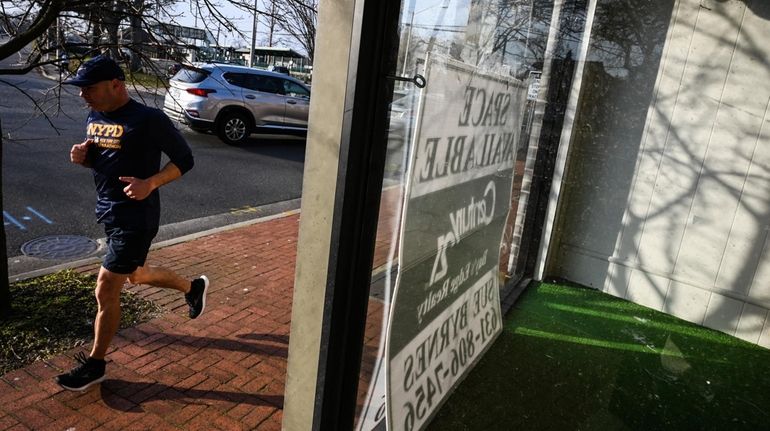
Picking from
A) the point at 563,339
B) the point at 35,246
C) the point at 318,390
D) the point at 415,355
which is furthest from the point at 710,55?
the point at 35,246

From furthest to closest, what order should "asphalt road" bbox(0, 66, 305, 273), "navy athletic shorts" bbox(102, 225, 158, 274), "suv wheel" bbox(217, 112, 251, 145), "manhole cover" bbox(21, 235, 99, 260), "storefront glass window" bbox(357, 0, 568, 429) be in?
"suv wheel" bbox(217, 112, 251, 145), "asphalt road" bbox(0, 66, 305, 273), "manhole cover" bbox(21, 235, 99, 260), "navy athletic shorts" bbox(102, 225, 158, 274), "storefront glass window" bbox(357, 0, 568, 429)

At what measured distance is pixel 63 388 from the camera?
277 cm

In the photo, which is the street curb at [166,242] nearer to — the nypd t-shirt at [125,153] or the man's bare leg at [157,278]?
the man's bare leg at [157,278]

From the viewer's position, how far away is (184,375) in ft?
9.81

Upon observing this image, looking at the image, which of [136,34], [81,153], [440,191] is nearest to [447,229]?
[440,191]

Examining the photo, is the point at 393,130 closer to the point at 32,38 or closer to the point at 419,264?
the point at 419,264

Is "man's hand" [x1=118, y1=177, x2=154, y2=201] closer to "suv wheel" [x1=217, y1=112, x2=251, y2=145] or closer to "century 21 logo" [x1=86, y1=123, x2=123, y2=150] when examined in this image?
"century 21 logo" [x1=86, y1=123, x2=123, y2=150]

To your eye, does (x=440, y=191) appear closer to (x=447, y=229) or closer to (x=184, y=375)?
(x=447, y=229)

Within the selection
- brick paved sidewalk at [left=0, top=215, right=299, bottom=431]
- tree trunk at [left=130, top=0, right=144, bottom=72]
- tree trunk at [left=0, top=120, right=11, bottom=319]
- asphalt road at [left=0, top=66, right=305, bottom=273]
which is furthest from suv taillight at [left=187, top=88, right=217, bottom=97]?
tree trunk at [left=0, top=120, right=11, bottom=319]

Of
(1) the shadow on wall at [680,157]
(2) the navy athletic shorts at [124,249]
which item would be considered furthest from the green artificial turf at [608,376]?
(2) the navy athletic shorts at [124,249]

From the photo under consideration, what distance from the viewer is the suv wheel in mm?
11320

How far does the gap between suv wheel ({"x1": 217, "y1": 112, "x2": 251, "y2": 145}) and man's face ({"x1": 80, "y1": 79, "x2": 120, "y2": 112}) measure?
28.8ft

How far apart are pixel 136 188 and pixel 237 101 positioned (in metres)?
9.22

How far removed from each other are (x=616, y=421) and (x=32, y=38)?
4.22 meters
